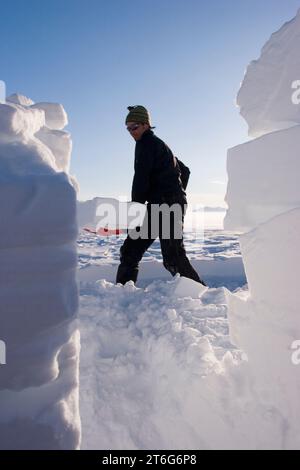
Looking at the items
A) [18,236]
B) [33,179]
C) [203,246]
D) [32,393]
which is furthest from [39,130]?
[203,246]

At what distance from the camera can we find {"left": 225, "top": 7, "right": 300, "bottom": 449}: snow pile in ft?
6.12

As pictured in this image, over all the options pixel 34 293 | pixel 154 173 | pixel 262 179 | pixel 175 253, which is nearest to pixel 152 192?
pixel 154 173

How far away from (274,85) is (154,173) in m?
1.87

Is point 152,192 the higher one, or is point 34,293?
point 152,192

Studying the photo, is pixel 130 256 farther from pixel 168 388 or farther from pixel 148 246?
pixel 168 388

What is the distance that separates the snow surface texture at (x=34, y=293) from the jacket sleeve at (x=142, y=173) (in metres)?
2.43

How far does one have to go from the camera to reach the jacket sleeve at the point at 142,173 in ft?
12.2

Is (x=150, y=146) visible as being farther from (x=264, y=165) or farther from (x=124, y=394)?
(x=124, y=394)

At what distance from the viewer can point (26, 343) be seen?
1176 mm

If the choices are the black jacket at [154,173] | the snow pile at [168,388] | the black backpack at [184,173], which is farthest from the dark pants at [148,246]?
the snow pile at [168,388]

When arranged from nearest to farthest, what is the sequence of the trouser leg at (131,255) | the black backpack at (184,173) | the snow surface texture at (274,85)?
the snow surface texture at (274,85) → the trouser leg at (131,255) → the black backpack at (184,173)

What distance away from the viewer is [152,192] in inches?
155

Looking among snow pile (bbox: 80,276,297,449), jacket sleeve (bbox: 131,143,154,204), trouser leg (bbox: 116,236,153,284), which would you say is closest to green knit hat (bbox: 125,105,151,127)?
jacket sleeve (bbox: 131,143,154,204)

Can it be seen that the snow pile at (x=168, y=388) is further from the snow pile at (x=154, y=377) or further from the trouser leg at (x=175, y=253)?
the trouser leg at (x=175, y=253)
